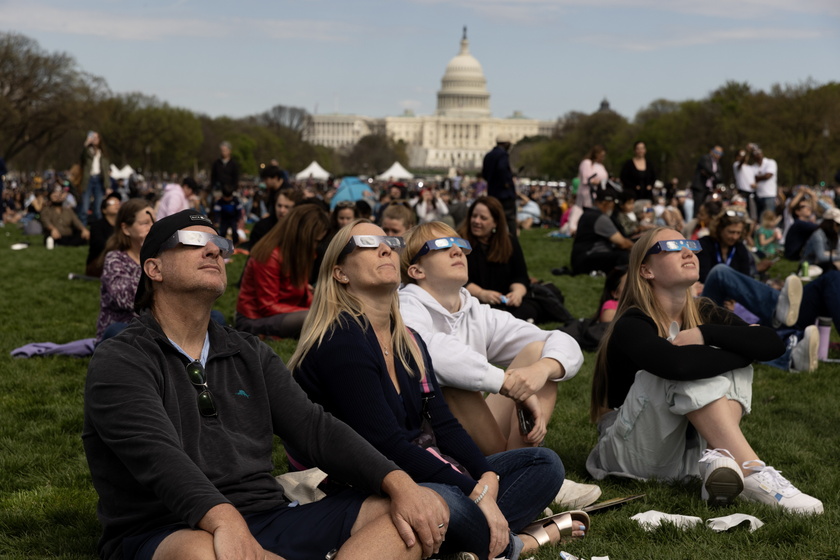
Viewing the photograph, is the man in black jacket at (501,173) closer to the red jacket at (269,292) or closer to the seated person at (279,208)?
the seated person at (279,208)

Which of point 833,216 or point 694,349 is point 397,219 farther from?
point 694,349

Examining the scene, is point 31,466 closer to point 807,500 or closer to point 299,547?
point 299,547

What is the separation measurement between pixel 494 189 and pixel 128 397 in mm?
12428

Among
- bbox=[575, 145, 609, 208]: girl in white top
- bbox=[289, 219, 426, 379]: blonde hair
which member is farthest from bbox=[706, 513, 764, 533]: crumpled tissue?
bbox=[575, 145, 609, 208]: girl in white top

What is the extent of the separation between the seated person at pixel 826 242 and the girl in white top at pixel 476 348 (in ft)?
23.3

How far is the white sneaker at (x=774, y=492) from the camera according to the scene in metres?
4.40

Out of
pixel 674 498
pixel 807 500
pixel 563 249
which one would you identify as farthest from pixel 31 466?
pixel 563 249

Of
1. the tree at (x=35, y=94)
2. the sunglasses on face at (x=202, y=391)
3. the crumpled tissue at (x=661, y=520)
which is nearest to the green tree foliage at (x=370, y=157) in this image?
the tree at (x=35, y=94)

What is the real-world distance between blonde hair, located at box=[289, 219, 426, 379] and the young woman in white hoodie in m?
0.34

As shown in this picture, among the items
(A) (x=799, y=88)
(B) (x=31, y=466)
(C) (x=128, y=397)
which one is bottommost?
(B) (x=31, y=466)

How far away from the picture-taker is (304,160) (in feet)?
363

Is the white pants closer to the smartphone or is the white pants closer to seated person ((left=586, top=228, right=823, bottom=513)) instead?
seated person ((left=586, top=228, right=823, bottom=513))

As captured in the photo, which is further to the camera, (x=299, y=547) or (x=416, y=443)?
(x=416, y=443)

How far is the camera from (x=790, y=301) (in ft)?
25.2
